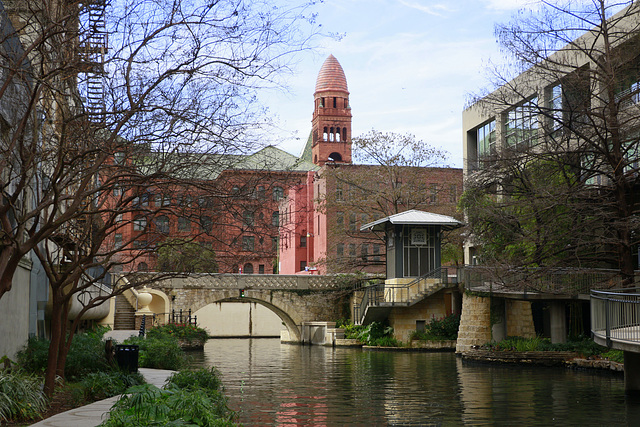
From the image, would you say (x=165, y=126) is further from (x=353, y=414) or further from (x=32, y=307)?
(x=32, y=307)

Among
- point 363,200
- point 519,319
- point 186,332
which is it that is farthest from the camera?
point 363,200

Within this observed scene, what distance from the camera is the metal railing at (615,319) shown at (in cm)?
1698

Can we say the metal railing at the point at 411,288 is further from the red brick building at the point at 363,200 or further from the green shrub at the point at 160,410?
the green shrub at the point at 160,410

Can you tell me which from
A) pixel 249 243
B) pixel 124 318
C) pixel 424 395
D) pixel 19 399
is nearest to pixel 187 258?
pixel 249 243

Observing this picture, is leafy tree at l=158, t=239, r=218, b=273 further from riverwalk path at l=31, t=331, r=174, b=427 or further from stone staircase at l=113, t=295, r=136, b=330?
stone staircase at l=113, t=295, r=136, b=330

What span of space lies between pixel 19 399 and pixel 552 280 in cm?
2143

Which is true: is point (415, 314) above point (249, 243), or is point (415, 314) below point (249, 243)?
below

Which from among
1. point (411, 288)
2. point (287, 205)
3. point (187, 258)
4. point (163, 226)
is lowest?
point (411, 288)

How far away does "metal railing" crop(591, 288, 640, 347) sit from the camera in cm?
1698

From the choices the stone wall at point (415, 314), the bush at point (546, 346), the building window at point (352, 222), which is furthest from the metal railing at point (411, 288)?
the building window at point (352, 222)

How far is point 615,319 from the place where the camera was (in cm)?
1833

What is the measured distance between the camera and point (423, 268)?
40281mm

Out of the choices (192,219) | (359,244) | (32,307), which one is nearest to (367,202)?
(359,244)

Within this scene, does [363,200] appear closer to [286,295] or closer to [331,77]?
[286,295]
